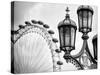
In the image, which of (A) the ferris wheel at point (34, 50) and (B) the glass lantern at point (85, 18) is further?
(B) the glass lantern at point (85, 18)


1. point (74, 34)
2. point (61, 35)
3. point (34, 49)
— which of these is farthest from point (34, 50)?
point (74, 34)

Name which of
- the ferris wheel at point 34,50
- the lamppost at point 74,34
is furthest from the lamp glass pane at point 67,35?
the ferris wheel at point 34,50

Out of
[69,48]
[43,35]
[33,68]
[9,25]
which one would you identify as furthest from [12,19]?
[69,48]

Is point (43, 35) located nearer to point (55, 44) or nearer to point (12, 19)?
point (55, 44)

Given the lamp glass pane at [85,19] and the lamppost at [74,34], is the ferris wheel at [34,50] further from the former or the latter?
the lamp glass pane at [85,19]

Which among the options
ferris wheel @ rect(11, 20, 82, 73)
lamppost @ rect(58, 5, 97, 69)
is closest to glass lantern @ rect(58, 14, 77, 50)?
lamppost @ rect(58, 5, 97, 69)

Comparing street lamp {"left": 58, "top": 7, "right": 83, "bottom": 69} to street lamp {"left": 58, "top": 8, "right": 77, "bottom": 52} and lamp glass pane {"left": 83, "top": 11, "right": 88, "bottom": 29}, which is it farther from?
lamp glass pane {"left": 83, "top": 11, "right": 88, "bottom": 29}

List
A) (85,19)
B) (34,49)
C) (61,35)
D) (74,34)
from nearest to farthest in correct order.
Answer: (34,49) < (61,35) < (74,34) < (85,19)

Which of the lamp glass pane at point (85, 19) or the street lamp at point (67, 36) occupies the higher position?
the lamp glass pane at point (85, 19)

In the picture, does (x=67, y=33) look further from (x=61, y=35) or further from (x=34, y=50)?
(x=34, y=50)
